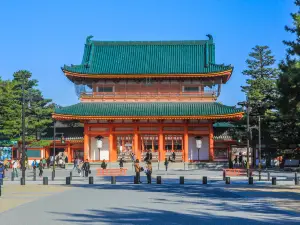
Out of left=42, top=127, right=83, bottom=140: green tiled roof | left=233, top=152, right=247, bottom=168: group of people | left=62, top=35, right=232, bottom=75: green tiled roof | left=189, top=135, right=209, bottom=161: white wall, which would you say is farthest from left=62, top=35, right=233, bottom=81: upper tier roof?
left=233, top=152, right=247, bottom=168: group of people

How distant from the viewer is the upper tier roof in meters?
58.3

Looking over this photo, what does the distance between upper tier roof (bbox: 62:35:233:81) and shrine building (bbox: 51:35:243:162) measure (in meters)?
0.12

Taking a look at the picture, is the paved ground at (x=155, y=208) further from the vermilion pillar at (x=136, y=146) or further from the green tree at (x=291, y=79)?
the vermilion pillar at (x=136, y=146)

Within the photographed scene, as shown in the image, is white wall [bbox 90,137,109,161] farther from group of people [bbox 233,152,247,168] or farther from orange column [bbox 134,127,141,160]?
group of people [bbox 233,152,247,168]

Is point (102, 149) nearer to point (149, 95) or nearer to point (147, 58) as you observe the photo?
point (149, 95)

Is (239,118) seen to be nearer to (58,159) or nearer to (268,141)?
(268,141)

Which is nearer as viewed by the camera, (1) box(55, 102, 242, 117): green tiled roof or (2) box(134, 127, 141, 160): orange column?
(1) box(55, 102, 242, 117): green tiled roof

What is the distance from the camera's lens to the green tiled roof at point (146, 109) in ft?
183

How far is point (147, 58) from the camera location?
62656 mm

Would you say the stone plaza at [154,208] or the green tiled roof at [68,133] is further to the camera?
the green tiled roof at [68,133]

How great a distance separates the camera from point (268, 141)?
2175 inches

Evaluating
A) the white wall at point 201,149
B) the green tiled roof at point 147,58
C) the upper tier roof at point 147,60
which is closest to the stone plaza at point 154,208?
the white wall at point 201,149

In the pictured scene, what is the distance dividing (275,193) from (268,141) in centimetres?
2989

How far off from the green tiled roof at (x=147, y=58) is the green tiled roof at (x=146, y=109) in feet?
12.0
